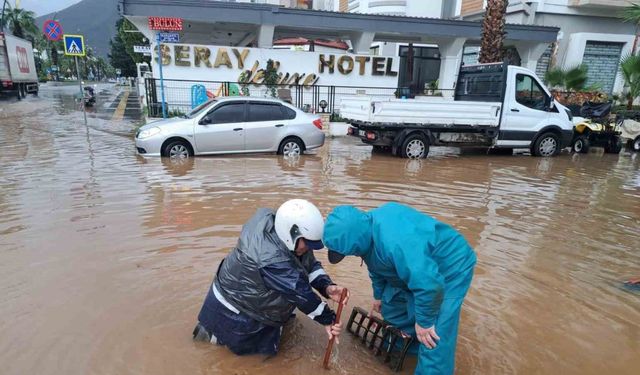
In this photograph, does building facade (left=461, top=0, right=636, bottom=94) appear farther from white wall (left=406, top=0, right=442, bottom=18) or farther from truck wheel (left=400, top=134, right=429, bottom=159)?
truck wheel (left=400, top=134, right=429, bottom=159)

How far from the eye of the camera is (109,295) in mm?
3971

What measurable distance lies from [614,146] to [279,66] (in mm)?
12068

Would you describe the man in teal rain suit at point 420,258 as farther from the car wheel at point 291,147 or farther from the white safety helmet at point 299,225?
the car wheel at point 291,147

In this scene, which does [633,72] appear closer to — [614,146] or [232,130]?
[614,146]

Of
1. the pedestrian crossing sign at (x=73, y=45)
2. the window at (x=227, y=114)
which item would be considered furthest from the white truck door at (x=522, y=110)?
the pedestrian crossing sign at (x=73, y=45)

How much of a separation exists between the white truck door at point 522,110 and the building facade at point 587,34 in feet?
32.7

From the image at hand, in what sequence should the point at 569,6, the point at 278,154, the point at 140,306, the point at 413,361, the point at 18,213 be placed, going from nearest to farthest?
the point at 413,361, the point at 140,306, the point at 18,213, the point at 278,154, the point at 569,6

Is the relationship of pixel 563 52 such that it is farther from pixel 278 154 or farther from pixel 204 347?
pixel 204 347

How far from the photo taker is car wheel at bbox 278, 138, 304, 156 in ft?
35.3

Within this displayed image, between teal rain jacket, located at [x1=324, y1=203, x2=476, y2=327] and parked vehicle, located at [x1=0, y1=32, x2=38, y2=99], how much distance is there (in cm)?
2844

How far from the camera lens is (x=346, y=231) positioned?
2.52m

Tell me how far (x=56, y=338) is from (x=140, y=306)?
658mm

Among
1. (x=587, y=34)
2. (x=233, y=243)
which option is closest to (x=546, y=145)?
(x=233, y=243)

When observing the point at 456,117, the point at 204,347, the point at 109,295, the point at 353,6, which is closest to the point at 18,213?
the point at 109,295
